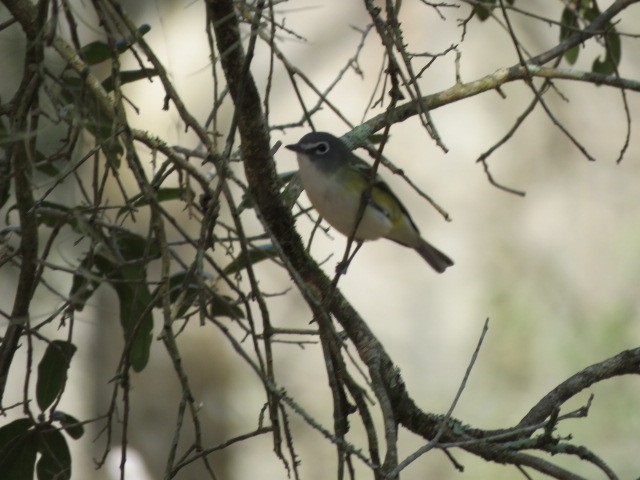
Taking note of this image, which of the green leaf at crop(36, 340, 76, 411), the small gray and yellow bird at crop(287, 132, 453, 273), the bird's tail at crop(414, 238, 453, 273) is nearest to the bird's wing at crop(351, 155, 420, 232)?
the small gray and yellow bird at crop(287, 132, 453, 273)

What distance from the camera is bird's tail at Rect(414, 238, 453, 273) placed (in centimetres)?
383

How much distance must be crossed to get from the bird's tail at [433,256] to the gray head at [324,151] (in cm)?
86

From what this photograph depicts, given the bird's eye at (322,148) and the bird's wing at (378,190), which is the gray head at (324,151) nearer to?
the bird's eye at (322,148)

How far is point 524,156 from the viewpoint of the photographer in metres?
6.20

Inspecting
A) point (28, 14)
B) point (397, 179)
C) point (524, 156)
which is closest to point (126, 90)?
point (397, 179)

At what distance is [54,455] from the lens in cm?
248

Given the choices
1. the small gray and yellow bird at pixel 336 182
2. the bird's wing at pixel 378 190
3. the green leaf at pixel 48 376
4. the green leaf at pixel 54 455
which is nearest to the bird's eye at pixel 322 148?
the small gray and yellow bird at pixel 336 182

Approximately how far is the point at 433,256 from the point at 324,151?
1044mm

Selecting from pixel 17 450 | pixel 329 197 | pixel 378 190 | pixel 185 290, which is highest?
pixel 378 190

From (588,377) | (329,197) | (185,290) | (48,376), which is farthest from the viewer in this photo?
(329,197)

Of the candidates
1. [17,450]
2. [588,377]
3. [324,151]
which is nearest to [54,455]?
[17,450]

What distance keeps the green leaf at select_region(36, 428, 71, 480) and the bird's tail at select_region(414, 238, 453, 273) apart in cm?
171

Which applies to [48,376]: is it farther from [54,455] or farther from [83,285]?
[83,285]

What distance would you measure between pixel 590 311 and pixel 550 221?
642 mm
